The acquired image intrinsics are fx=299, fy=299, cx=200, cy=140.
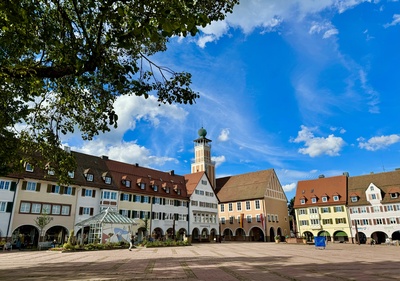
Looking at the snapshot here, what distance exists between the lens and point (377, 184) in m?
56.3

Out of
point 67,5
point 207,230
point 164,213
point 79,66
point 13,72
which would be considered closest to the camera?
point 79,66

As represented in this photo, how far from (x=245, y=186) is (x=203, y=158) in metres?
16.3

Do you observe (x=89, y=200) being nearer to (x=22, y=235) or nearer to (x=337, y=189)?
(x=22, y=235)

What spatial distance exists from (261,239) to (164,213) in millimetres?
23303

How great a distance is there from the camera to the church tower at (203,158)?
3086 inches


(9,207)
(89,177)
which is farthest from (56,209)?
(89,177)

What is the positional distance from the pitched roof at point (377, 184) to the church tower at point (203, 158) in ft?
106

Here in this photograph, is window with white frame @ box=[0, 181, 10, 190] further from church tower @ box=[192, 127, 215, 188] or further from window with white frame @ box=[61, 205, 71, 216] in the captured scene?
church tower @ box=[192, 127, 215, 188]

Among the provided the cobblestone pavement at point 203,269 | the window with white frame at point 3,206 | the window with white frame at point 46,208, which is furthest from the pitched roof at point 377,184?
the window with white frame at point 3,206

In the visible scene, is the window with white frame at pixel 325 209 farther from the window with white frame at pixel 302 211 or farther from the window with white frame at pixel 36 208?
the window with white frame at pixel 36 208

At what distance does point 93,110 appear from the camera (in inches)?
433

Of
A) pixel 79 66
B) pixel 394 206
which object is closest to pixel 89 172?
pixel 79 66

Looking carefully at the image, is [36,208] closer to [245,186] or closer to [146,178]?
[146,178]

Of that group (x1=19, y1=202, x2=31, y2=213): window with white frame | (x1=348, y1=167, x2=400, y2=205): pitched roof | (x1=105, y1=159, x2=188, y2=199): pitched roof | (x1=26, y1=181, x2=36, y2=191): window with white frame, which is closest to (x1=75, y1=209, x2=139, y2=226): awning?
(x1=19, y1=202, x2=31, y2=213): window with white frame
